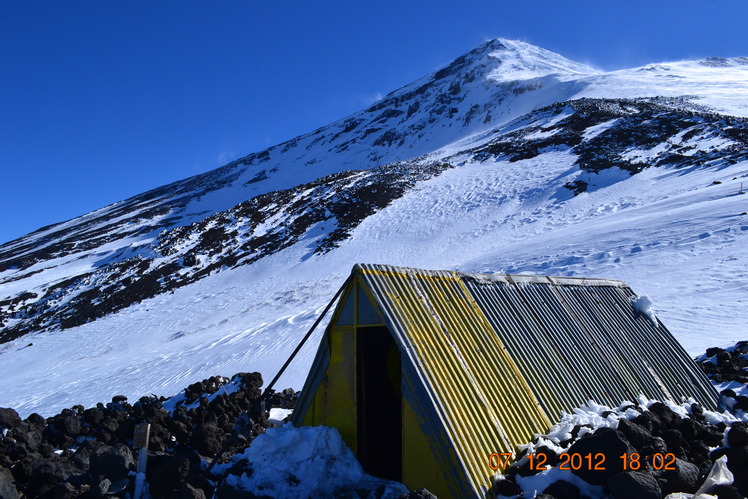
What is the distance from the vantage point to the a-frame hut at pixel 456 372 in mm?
6102

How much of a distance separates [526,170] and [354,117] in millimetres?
84303

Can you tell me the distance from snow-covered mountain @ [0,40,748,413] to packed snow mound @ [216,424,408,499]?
23.7 feet

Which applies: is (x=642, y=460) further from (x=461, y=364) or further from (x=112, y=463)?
(x=112, y=463)

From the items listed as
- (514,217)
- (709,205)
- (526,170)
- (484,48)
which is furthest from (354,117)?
(709,205)

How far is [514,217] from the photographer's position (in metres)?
35.5

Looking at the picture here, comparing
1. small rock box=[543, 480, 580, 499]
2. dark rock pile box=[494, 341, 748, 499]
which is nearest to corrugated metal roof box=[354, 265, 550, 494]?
dark rock pile box=[494, 341, 748, 499]

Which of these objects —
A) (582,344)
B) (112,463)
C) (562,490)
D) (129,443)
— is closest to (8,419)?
(129,443)

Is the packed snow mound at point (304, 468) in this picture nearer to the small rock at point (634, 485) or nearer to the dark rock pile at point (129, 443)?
the dark rock pile at point (129, 443)

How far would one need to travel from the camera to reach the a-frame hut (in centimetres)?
610

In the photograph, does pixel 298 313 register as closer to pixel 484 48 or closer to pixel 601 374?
pixel 601 374

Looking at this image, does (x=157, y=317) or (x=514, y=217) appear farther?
(x=514, y=217)

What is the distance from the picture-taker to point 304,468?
21.7 feet

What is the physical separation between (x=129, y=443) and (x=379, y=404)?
562 cm

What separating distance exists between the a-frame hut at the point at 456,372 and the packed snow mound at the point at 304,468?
257mm
